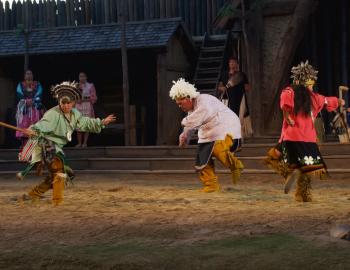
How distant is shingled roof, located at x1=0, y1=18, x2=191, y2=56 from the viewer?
13438 millimetres

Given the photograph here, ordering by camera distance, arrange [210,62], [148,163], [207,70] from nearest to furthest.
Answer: [148,163]
[207,70]
[210,62]

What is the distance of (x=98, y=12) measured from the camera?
1540 centimetres

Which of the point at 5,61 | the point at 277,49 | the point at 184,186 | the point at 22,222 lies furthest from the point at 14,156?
the point at 22,222

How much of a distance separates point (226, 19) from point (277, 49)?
51.1 inches

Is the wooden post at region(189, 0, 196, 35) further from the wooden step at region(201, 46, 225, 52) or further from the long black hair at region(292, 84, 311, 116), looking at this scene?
the long black hair at region(292, 84, 311, 116)

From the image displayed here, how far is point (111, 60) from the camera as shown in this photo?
49.0 feet

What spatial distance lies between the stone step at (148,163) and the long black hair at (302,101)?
2.80 metres

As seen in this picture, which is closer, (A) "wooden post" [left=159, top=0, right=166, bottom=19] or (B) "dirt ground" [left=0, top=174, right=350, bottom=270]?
(B) "dirt ground" [left=0, top=174, right=350, bottom=270]

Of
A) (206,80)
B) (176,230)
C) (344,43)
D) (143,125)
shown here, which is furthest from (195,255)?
(143,125)

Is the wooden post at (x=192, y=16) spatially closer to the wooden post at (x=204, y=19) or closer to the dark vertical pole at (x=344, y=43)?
the wooden post at (x=204, y=19)

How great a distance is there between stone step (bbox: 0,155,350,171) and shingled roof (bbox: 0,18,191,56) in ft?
10.0

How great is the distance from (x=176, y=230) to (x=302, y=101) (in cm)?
260

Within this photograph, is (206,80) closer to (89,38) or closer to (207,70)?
(207,70)

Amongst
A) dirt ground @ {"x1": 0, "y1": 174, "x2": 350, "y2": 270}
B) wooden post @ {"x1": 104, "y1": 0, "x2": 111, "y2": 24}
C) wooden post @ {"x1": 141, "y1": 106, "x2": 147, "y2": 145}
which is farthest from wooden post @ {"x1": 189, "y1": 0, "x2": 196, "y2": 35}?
dirt ground @ {"x1": 0, "y1": 174, "x2": 350, "y2": 270}
